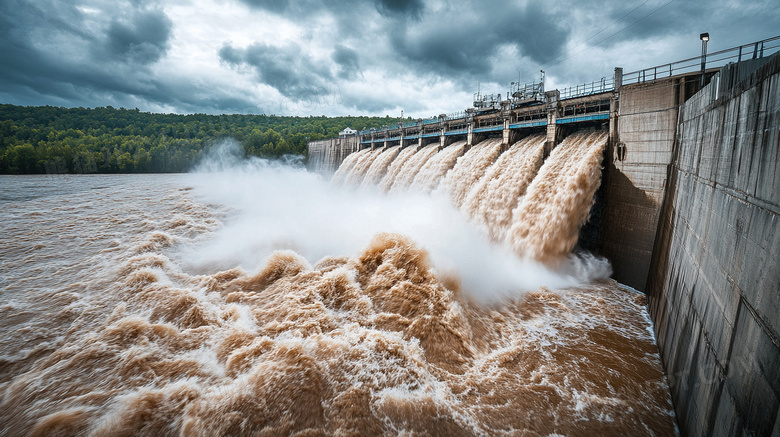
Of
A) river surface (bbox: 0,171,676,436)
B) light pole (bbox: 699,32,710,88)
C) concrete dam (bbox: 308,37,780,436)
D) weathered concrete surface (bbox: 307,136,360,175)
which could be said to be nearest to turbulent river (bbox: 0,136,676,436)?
river surface (bbox: 0,171,676,436)

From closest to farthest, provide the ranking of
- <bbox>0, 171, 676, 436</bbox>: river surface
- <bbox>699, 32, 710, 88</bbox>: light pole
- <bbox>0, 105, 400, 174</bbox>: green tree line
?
<bbox>0, 171, 676, 436</bbox>: river surface, <bbox>699, 32, 710, 88</bbox>: light pole, <bbox>0, 105, 400, 174</bbox>: green tree line

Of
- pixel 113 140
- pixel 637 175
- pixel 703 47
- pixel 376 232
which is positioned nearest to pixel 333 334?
pixel 376 232

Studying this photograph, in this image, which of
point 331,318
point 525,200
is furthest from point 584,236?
point 331,318

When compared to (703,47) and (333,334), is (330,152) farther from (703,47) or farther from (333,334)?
(333,334)

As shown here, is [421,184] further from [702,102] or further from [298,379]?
[298,379]

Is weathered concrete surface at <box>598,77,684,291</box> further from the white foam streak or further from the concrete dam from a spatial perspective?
the white foam streak

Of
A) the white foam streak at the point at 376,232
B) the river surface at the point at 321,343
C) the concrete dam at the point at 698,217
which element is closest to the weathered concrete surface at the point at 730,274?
the concrete dam at the point at 698,217

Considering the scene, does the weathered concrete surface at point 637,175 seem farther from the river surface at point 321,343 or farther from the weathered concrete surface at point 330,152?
the weathered concrete surface at point 330,152
